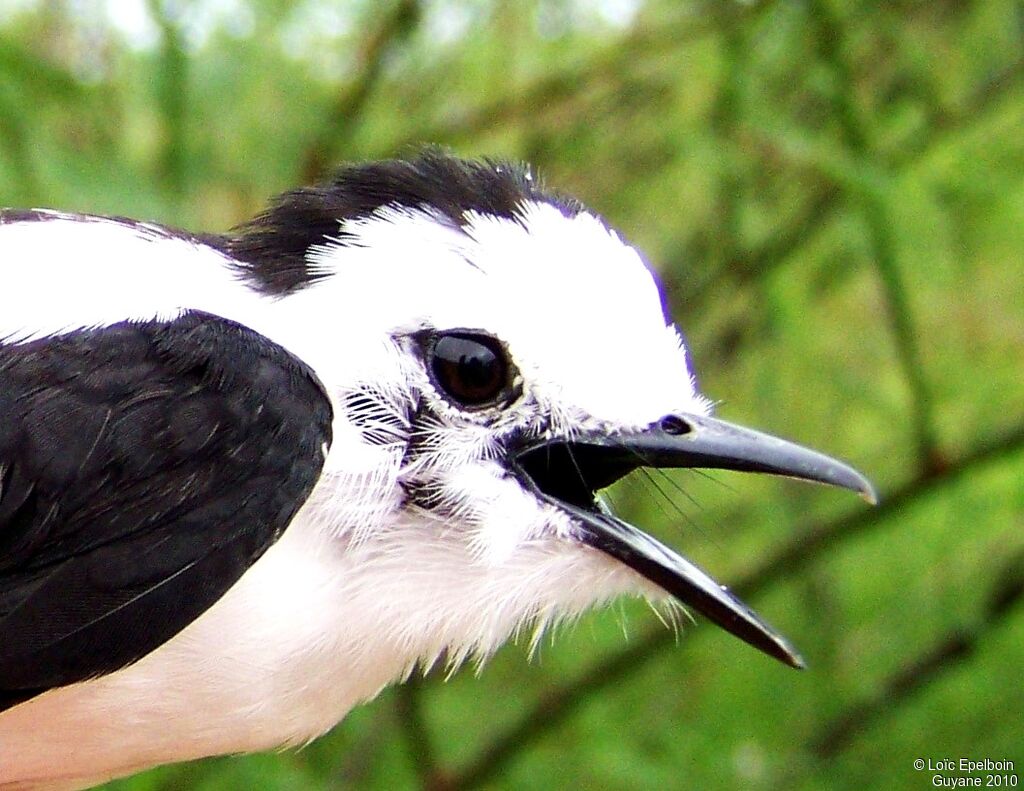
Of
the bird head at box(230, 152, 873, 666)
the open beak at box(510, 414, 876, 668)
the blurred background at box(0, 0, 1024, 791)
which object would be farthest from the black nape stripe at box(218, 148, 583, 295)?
the blurred background at box(0, 0, 1024, 791)

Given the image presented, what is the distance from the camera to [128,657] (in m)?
1.67

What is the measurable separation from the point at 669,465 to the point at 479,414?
0.98 feet

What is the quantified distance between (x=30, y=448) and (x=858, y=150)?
2.51m

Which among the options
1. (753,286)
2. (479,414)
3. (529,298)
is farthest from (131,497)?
(753,286)

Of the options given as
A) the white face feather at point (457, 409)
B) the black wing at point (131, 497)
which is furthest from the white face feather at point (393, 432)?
the black wing at point (131, 497)

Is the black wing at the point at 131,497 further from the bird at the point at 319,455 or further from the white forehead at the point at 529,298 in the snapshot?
the white forehead at the point at 529,298

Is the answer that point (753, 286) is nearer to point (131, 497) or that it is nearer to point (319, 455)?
point (319, 455)

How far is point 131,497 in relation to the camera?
5.50 ft

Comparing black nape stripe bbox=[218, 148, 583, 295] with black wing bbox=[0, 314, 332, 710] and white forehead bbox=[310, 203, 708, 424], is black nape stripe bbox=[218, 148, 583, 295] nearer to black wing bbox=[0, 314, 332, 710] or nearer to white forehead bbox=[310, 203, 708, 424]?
white forehead bbox=[310, 203, 708, 424]

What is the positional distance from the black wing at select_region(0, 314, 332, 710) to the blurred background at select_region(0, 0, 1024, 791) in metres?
1.75

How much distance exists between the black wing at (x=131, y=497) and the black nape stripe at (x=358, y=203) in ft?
0.76

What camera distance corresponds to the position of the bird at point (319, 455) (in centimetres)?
167

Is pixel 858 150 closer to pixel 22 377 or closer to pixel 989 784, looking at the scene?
pixel 989 784

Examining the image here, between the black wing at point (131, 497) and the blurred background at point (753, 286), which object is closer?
the black wing at point (131, 497)
